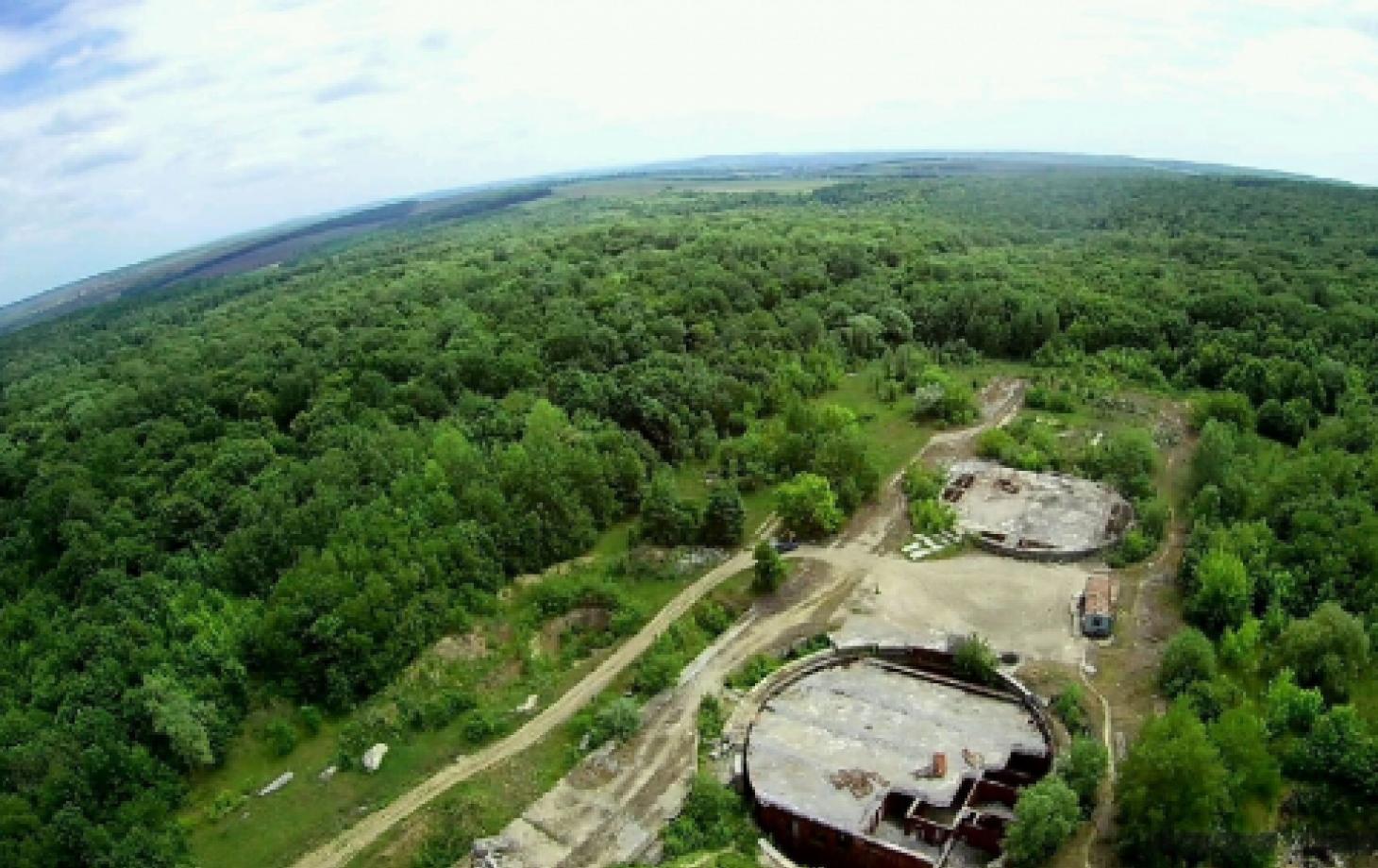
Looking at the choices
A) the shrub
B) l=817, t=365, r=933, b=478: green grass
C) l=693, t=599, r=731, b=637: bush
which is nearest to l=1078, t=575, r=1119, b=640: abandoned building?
the shrub

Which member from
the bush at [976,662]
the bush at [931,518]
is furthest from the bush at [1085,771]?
the bush at [931,518]

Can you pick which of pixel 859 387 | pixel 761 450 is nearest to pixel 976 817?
pixel 761 450

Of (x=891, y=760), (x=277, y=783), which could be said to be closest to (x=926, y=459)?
(x=891, y=760)

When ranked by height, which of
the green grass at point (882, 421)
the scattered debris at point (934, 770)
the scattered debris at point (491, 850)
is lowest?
the scattered debris at point (934, 770)

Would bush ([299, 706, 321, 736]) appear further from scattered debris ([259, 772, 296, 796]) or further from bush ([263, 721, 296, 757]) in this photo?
scattered debris ([259, 772, 296, 796])

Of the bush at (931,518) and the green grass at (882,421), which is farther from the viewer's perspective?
the green grass at (882,421)

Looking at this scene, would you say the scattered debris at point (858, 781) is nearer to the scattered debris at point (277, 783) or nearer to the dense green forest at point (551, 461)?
the dense green forest at point (551, 461)
